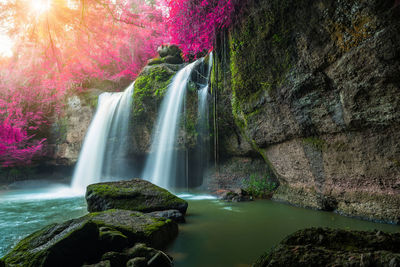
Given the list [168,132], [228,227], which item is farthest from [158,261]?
[168,132]

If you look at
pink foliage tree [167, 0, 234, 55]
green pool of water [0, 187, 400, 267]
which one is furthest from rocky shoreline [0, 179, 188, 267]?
pink foliage tree [167, 0, 234, 55]

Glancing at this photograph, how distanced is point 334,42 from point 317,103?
1037 mm

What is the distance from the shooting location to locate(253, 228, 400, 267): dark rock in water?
55.4 inches

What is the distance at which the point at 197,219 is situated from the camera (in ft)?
13.3

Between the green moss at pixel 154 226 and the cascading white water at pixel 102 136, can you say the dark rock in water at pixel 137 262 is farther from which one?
the cascading white water at pixel 102 136

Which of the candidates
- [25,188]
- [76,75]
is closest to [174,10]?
[76,75]

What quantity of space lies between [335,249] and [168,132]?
23.5ft

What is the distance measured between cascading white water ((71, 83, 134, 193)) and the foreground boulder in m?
7.56

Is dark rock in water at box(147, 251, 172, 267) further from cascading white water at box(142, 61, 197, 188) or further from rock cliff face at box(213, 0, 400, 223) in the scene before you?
cascading white water at box(142, 61, 197, 188)

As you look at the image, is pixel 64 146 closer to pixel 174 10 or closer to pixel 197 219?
pixel 174 10

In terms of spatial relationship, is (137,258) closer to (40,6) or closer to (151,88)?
(40,6)

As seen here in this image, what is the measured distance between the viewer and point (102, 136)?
34.1 ft

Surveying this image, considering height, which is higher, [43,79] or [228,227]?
[43,79]

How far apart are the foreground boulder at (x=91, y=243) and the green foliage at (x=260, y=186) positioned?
12.7 ft
